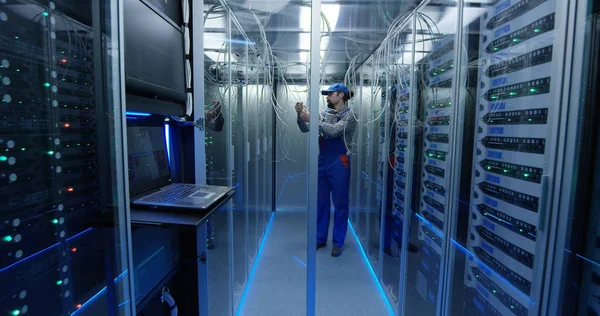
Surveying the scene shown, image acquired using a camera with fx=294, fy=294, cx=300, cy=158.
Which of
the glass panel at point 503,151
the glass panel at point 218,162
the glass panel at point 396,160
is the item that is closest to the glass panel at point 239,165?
the glass panel at point 218,162

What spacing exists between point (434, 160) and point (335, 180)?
130 cm

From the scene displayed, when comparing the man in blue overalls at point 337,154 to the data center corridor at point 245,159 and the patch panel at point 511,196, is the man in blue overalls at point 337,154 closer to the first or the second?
the data center corridor at point 245,159

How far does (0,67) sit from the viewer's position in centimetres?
53

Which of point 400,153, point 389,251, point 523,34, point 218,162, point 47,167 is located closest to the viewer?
point 47,167

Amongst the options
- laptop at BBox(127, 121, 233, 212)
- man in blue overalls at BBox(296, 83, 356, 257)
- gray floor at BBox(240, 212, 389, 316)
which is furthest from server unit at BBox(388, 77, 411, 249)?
laptop at BBox(127, 121, 233, 212)

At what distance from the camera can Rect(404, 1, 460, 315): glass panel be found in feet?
4.93

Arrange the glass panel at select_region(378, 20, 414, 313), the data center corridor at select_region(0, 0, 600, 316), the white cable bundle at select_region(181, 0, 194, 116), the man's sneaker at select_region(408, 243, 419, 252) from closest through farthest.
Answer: the data center corridor at select_region(0, 0, 600, 316), the white cable bundle at select_region(181, 0, 194, 116), the man's sneaker at select_region(408, 243, 419, 252), the glass panel at select_region(378, 20, 414, 313)

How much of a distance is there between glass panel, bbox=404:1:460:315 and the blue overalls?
1.02 m

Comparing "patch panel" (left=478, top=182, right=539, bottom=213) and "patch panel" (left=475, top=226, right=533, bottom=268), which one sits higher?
"patch panel" (left=478, top=182, right=539, bottom=213)

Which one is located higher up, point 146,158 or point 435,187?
point 146,158

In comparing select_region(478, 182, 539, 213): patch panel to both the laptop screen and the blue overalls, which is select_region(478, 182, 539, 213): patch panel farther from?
the blue overalls

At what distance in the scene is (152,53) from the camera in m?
1.06

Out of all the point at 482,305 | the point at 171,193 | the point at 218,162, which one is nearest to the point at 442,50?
the point at 482,305

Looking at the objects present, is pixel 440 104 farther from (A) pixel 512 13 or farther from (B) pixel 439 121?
(A) pixel 512 13
